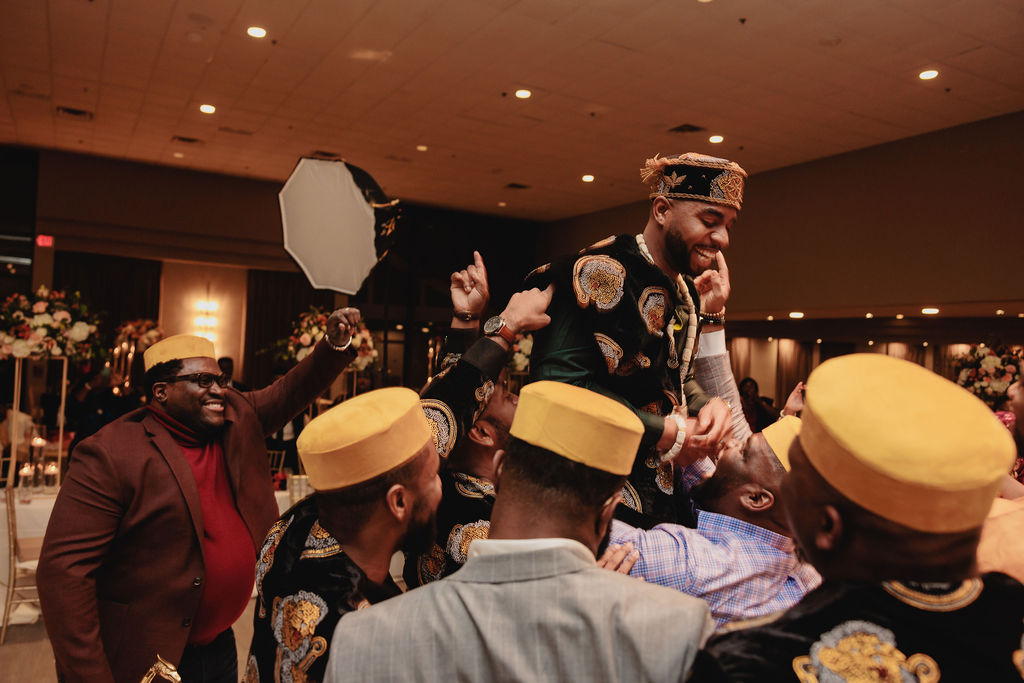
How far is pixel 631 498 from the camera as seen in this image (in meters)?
2.12

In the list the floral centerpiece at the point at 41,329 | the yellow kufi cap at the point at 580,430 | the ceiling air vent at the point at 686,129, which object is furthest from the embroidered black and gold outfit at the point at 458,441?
the ceiling air vent at the point at 686,129

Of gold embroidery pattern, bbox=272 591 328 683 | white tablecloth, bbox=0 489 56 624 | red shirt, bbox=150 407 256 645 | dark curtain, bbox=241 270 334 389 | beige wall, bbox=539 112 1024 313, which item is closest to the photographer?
gold embroidery pattern, bbox=272 591 328 683

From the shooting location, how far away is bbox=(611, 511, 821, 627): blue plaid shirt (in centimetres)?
156

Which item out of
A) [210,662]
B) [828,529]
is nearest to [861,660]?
[828,529]

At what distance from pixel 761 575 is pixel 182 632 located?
1.81m

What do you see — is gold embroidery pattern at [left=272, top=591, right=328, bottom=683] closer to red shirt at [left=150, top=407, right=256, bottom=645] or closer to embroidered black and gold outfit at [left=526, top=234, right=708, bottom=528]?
embroidered black and gold outfit at [left=526, top=234, right=708, bottom=528]

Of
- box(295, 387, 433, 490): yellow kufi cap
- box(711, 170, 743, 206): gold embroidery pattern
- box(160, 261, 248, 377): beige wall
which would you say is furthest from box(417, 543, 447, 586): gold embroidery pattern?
box(160, 261, 248, 377): beige wall

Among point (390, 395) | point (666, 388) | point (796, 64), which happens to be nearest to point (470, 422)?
point (390, 395)

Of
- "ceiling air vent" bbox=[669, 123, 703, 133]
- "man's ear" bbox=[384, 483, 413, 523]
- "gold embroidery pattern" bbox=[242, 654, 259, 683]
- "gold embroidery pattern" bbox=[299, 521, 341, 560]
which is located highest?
"ceiling air vent" bbox=[669, 123, 703, 133]

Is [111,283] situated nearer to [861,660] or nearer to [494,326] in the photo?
[494,326]

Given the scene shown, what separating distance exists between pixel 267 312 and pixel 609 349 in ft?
43.6

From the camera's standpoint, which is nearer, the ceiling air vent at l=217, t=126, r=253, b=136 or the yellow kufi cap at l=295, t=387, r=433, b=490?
the yellow kufi cap at l=295, t=387, r=433, b=490

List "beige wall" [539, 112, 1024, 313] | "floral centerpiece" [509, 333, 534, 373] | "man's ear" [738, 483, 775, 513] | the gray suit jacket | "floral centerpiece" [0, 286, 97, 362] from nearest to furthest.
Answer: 1. the gray suit jacket
2. "man's ear" [738, 483, 775, 513]
3. "floral centerpiece" [0, 286, 97, 362]
4. "beige wall" [539, 112, 1024, 313]
5. "floral centerpiece" [509, 333, 534, 373]

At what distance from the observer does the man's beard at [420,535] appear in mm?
1603
